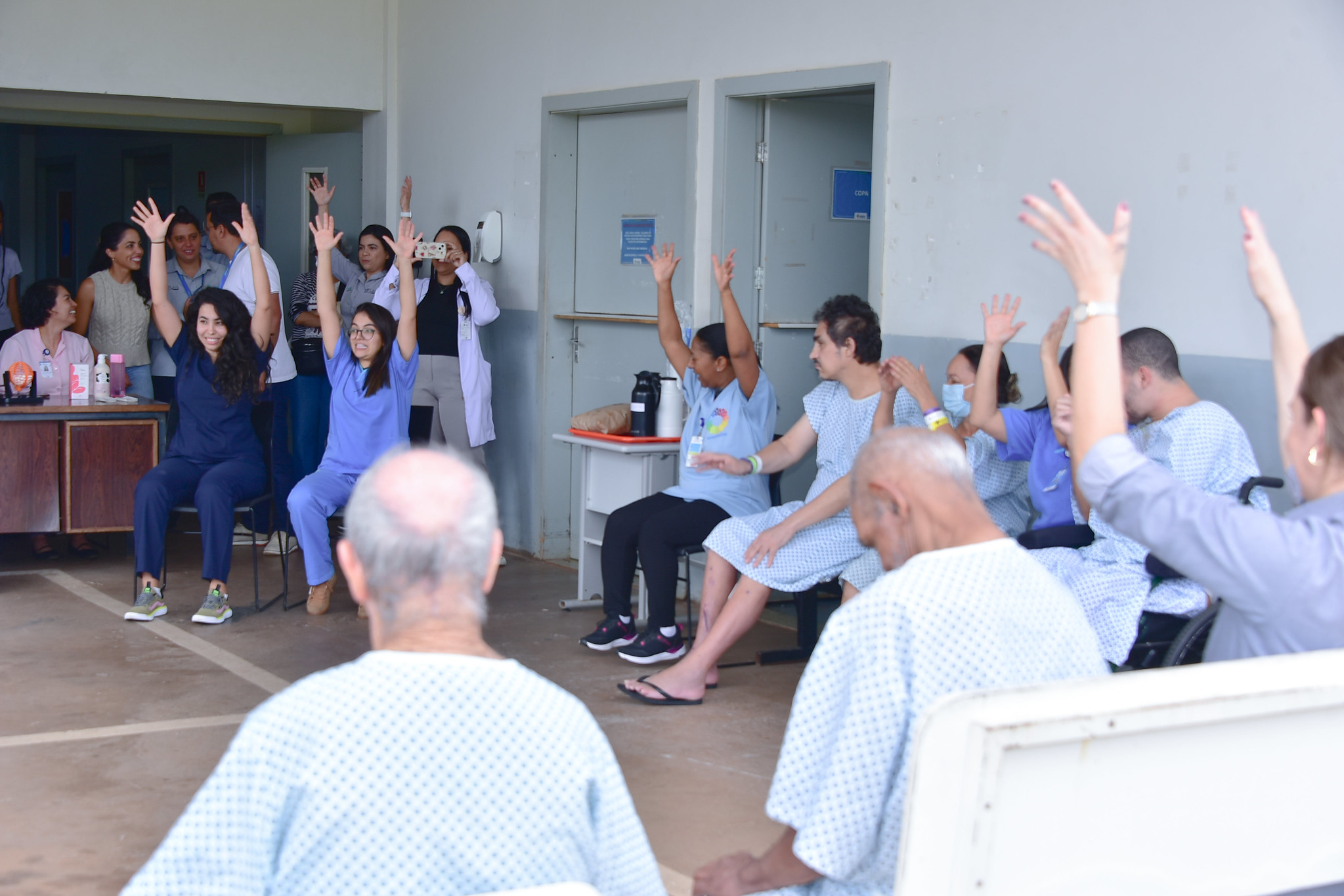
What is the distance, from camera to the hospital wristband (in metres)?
4.02

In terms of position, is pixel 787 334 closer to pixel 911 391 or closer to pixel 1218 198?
pixel 911 391

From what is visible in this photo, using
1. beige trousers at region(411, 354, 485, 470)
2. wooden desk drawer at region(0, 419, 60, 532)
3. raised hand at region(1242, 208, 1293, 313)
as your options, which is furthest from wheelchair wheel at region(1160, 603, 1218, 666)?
wooden desk drawer at region(0, 419, 60, 532)

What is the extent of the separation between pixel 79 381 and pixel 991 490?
426 centimetres

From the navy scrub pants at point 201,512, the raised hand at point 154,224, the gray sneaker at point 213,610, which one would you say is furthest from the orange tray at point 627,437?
the raised hand at point 154,224

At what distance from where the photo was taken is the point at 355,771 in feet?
4.75

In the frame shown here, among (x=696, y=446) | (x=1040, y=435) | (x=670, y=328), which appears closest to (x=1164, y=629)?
(x=1040, y=435)

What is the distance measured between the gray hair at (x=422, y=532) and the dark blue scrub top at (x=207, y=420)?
425 centimetres

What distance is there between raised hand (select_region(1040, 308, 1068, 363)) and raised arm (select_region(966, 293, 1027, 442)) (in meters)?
0.13

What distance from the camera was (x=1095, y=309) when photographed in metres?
1.82

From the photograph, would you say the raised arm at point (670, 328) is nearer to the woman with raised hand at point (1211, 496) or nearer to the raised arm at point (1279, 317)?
the raised arm at point (1279, 317)

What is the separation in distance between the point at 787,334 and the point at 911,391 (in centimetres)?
184

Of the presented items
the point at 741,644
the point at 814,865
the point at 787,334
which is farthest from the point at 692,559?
the point at 814,865

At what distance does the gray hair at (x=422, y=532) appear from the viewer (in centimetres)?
153

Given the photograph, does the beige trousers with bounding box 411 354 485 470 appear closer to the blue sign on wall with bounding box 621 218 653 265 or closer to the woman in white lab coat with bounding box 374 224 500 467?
the woman in white lab coat with bounding box 374 224 500 467
